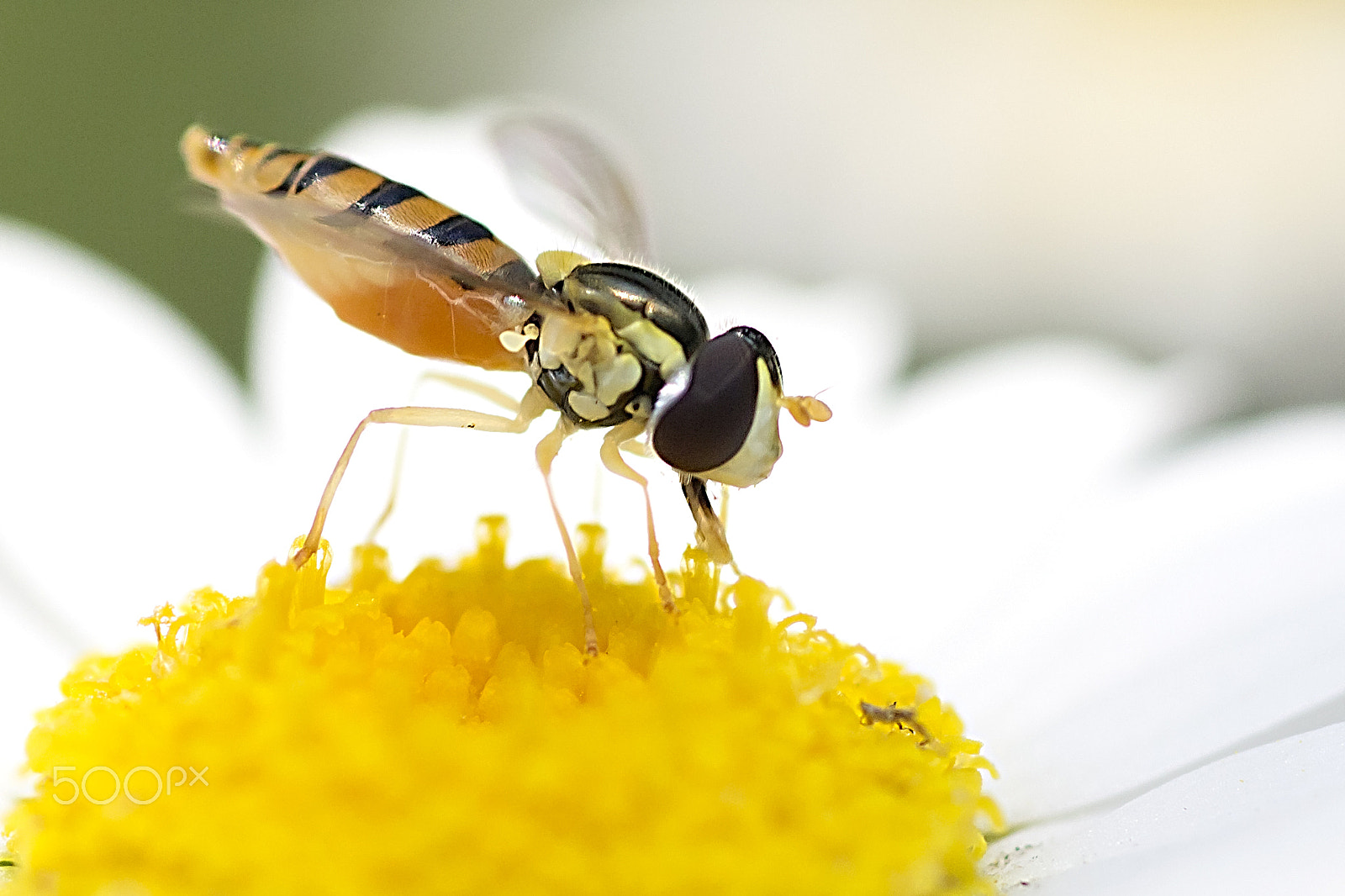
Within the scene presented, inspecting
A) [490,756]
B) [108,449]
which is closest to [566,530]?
[490,756]

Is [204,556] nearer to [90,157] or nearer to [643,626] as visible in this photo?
[643,626]

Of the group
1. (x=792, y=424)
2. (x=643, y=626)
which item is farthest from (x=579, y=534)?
(x=792, y=424)

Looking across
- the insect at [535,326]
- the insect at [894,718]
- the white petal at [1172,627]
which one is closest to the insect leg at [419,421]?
the insect at [535,326]

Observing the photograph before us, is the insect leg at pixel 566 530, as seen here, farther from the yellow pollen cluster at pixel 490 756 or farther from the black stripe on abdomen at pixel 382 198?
the black stripe on abdomen at pixel 382 198

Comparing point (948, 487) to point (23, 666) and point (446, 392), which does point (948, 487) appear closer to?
point (446, 392)

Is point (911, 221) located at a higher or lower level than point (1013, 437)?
higher

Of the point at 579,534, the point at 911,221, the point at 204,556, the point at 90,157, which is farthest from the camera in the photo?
the point at 911,221

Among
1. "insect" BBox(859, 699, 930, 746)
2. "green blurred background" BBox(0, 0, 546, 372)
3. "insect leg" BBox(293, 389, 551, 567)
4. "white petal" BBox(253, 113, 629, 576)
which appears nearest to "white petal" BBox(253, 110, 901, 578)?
"white petal" BBox(253, 113, 629, 576)
